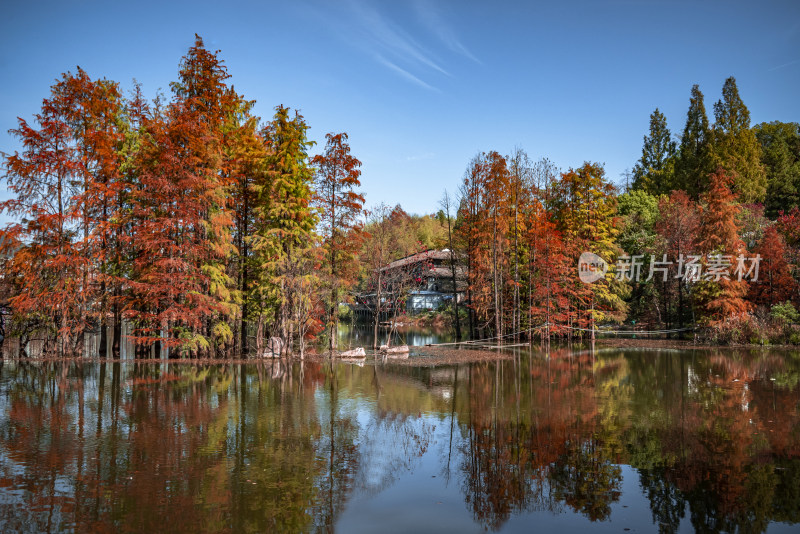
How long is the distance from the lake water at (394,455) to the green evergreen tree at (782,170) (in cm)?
3781

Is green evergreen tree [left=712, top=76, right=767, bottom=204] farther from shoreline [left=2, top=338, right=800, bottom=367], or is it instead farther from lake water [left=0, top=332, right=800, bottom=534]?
lake water [left=0, top=332, right=800, bottom=534]

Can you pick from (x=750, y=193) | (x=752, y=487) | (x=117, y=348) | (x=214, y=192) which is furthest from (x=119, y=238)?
(x=750, y=193)

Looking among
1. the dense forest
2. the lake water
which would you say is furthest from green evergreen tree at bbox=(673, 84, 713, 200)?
the lake water

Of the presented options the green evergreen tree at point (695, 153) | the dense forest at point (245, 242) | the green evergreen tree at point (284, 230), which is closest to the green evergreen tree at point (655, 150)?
the green evergreen tree at point (695, 153)

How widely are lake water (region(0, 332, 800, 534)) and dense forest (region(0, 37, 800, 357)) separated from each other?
5244 mm

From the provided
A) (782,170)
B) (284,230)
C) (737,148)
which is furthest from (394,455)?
(782,170)

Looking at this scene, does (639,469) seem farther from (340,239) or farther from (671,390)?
(340,239)

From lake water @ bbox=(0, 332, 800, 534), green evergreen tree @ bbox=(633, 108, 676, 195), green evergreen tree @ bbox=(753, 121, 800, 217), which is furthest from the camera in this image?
green evergreen tree @ bbox=(633, 108, 676, 195)

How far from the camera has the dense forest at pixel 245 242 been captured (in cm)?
1969

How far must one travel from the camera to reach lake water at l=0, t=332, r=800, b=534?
21.0 feet

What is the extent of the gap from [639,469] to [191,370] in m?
15.2

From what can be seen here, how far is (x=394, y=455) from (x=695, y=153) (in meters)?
53.5

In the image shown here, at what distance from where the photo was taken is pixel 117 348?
22.5 m

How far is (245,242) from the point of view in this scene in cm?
2236
